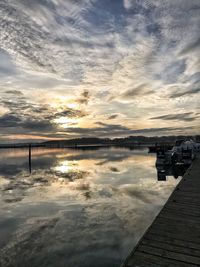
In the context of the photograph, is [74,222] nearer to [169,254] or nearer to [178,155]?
[169,254]

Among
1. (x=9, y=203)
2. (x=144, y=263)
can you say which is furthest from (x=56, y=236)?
(x=9, y=203)

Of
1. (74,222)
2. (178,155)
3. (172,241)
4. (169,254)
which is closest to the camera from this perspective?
(169,254)

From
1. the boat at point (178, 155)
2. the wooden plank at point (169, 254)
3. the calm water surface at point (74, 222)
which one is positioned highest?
the boat at point (178, 155)

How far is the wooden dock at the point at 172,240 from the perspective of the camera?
5.61m

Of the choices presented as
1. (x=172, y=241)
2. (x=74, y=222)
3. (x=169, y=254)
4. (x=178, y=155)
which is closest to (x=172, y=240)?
(x=172, y=241)

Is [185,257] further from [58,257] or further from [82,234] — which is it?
[82,234]

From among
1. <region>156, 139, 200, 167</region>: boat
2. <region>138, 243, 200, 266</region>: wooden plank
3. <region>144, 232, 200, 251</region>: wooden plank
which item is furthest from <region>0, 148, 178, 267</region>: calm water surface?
<region>156, 139, 200, 167</region>: boat

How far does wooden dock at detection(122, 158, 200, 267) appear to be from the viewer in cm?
561

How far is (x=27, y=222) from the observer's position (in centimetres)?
1139

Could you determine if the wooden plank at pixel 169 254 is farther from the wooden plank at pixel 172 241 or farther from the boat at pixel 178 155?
the boat at pixel 178 155

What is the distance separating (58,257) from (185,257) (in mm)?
4198

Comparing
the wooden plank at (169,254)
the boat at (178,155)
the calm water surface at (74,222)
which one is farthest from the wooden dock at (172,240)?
the boat at (178,155)

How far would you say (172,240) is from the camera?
6.75m

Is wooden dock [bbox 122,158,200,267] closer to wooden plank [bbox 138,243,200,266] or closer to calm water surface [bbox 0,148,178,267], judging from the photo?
wooden plank [bbox 138,243,200,266]
